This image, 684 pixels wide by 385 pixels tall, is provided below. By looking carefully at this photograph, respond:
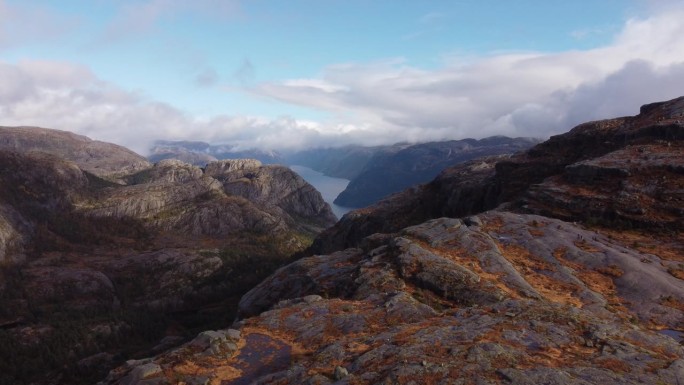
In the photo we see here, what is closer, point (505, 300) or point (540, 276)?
point (505, 300)

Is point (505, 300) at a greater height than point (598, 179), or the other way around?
point (598, 179)

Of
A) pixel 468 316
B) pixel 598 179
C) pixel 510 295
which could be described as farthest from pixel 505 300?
pixel 598 179

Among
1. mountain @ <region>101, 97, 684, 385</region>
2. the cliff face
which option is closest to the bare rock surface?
mountain @ <region>101, 97, 684, 385</region>

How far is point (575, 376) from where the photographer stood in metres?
19.4

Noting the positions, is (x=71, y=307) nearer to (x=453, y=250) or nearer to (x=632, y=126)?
(x=453, y=250)

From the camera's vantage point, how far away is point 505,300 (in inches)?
1242

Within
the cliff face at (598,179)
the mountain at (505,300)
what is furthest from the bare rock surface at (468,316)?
the cliff face at (598,179)

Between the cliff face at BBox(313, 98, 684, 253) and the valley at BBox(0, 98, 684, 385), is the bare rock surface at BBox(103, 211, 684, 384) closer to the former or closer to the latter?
the valley at BBox(0, 98, 684, 385)

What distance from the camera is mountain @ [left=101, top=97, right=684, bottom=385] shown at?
71.5 feet

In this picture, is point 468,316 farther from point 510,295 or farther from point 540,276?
point 540,276

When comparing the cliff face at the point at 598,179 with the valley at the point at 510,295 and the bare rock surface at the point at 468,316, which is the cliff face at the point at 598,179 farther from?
the bare rock surface at the point at 468,316

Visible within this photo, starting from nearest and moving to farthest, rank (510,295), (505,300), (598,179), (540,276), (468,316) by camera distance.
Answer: (468,316) < (505,300) < (510,295) < (540,276) < (598,179)

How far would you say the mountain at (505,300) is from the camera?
21781 mm

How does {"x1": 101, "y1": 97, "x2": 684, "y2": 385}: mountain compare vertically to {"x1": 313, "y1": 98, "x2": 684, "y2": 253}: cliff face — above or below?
below
